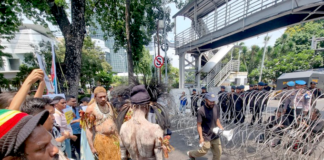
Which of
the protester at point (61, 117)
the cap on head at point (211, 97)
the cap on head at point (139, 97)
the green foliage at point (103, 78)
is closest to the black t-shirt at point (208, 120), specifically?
the cap on head at point (211, 97)

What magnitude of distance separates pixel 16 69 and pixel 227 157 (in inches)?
1285

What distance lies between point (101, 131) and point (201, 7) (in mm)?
11115

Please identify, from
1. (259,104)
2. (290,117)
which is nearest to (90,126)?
(259,104)

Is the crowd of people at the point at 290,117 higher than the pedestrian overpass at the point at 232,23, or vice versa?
the pedestrian overpass at the point at 232,23

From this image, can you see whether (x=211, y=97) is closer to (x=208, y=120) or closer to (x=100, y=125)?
(x=208, y=120)

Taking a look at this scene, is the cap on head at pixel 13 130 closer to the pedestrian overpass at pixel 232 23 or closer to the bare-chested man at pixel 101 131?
the bare-chested man at pixel 101 131

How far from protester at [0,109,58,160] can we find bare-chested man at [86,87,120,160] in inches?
61.0

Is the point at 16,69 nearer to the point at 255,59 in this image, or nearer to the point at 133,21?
the point at 133,21

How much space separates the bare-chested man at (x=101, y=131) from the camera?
7.87 feet

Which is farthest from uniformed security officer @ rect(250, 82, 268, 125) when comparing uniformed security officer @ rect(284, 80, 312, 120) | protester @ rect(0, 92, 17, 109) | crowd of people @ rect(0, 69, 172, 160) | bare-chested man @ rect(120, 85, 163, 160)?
protester @ rect(0, 92, 17, 109)

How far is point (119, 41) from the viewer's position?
1033cm

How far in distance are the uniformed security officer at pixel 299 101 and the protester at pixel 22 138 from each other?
3.90 metres

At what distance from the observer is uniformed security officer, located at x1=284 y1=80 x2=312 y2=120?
3.02 m

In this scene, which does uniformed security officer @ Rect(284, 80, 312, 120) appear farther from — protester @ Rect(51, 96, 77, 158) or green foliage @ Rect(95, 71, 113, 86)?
green foliage @ Rect(95, 71, 113, 86)
